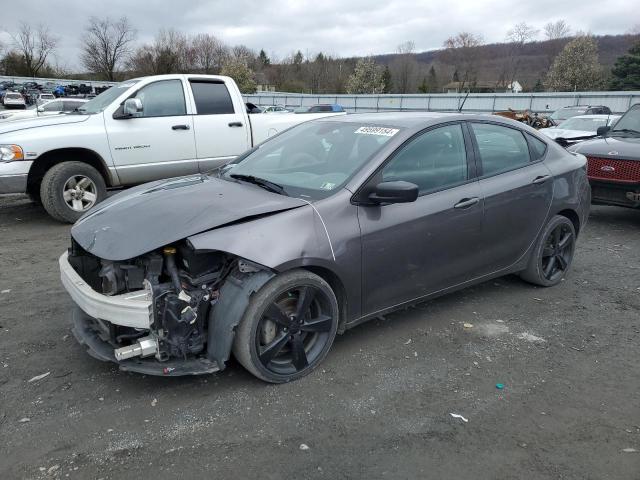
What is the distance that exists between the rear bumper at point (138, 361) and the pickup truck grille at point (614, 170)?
647 cm

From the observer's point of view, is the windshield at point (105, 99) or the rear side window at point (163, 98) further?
the rear side window at point (163, 98)

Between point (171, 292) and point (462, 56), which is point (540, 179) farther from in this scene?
point (462, 56)

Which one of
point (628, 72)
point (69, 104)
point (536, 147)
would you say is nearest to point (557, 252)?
point (536, 147)

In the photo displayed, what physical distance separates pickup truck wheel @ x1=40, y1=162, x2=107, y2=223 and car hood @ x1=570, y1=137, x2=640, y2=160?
22.9 feet

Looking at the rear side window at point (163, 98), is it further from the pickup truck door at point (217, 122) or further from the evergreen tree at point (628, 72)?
the evergreen tree at point (628, 72)

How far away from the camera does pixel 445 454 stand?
2590 mm

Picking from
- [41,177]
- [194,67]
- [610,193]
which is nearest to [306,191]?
[41,177]

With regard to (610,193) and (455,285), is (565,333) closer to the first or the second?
(455,285)

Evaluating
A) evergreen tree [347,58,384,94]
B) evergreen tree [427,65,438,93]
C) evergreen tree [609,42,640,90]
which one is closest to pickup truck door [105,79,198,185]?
evergreen tree [609,42,640,90]

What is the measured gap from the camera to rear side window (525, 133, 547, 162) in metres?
4.57

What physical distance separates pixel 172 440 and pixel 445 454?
4.56 feet

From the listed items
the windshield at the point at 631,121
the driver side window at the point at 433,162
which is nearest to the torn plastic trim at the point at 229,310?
the driver side window at the point at 433,162

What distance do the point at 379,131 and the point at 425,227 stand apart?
2.61 ft

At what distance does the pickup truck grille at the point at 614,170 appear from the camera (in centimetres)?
694
